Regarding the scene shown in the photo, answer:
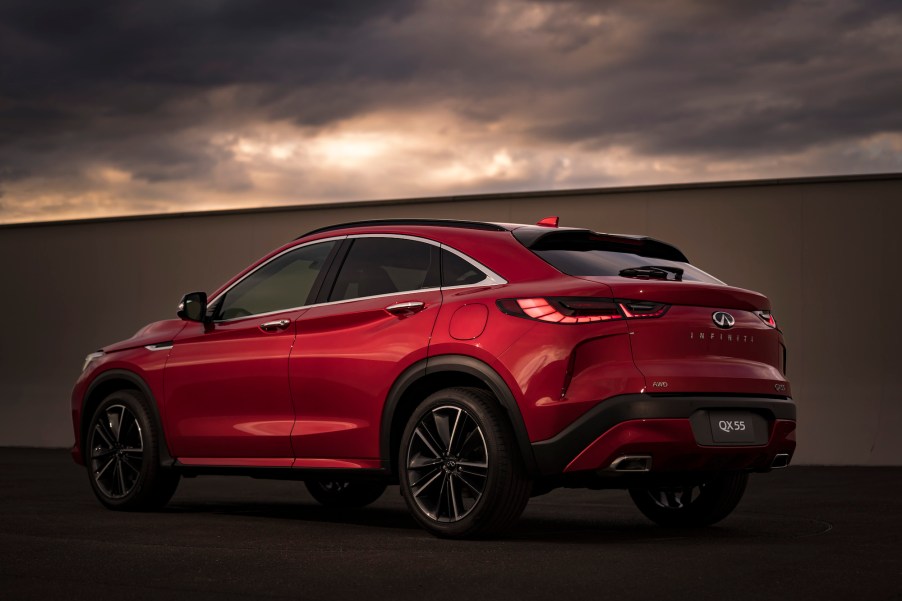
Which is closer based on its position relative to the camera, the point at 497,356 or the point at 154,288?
the point at 497,356

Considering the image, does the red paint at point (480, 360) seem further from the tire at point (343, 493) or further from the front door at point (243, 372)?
the tire at point (343, 493)

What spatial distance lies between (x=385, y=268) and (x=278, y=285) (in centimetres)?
126

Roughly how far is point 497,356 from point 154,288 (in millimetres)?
14734

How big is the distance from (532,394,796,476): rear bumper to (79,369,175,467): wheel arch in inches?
126

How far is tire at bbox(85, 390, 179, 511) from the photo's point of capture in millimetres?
8297

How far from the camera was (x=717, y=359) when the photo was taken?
→ 6.38 metres

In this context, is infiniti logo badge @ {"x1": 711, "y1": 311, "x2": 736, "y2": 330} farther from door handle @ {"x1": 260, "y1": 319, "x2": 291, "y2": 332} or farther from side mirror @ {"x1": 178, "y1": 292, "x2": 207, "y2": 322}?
side mirror @ {"x1": 178, "y1": 292, "x2": 207, "y2": 322}

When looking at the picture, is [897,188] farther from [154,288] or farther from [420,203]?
[154,288]

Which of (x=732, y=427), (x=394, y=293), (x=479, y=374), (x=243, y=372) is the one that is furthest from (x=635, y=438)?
(x=243, y=372)

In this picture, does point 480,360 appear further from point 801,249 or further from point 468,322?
point 801,249

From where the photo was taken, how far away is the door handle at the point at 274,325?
7484 millimetres

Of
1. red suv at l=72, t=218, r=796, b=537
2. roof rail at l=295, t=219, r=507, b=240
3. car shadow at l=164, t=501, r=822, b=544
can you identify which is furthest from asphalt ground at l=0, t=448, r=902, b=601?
roof rail at l=295, t=219, r=507, b=240

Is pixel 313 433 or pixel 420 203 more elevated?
pixel 420 203

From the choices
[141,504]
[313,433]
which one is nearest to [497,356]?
[313,433]
